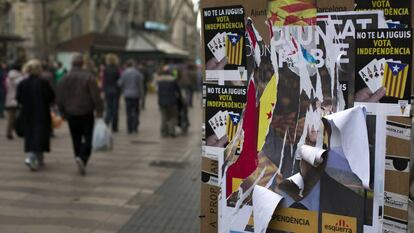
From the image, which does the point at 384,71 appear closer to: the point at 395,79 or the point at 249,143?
the point at 395,79

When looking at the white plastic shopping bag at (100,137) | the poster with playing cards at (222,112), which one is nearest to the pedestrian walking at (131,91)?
the white plastic shopping bag at (100,137)

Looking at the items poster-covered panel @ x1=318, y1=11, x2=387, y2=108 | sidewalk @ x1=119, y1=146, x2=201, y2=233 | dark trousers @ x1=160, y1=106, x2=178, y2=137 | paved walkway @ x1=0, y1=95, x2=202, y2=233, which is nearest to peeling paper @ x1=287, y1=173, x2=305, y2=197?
poster-covered panel @ x1=318, y1=11, x2=387, y2=108

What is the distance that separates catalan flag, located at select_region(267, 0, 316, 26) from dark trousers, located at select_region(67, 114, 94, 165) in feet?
19.7

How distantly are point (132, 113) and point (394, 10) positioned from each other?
12.0 meters

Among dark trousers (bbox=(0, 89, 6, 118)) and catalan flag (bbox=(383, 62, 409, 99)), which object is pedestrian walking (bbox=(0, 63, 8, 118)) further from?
catalan flag (bbox=(383, 62, 409, 99))

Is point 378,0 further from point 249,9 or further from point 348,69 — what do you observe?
point 249,9

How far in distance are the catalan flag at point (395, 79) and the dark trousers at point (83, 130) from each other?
21.1 ft

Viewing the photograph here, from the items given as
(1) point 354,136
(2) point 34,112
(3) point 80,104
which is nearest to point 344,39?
(1) point 354,136

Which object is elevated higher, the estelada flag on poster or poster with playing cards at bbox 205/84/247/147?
the estelada flag on poster

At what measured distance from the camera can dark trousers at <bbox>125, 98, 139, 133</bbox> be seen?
14.3 meters

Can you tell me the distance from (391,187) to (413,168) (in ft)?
0.73

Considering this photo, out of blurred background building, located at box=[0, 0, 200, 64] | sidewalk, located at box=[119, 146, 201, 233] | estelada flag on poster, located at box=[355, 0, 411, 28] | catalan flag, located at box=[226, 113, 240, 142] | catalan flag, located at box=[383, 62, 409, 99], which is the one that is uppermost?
blurred background building, located at box=[0, 0, 200, 64]

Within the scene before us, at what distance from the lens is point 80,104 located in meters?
8.52

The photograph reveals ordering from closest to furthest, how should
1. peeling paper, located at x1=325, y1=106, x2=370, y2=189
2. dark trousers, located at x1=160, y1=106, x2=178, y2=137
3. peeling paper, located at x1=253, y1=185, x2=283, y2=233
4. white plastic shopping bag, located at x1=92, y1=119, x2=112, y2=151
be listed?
peeling paper, located at x1=325, y1=106, x2=370, y2=189 → peeling paper, located at x1=253, y1=185, x2=283, y2=233 → white plastic shopping bag, located at x1=92, y1=119, x2=112, y2=151 → dark trousers, located at x1=160, y1=106, x2=178, y2=137
